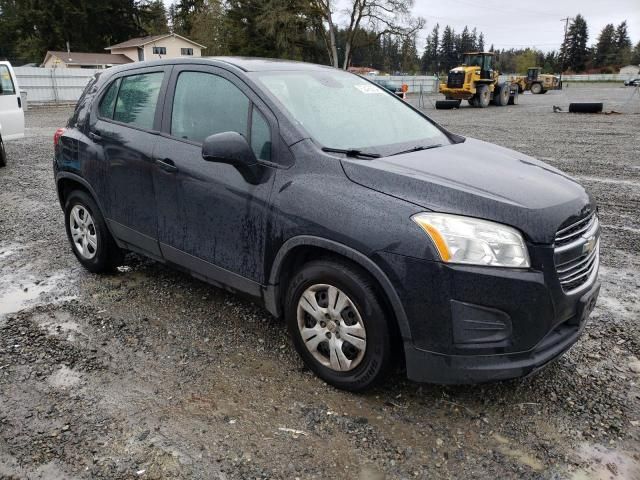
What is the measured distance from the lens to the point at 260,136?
3186mm

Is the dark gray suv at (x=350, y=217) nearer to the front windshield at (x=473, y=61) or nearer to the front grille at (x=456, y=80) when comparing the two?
the front grille at (x=456, y=80)

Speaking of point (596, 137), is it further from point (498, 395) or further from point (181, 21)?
point (181, 21)

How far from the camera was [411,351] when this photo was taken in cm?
262

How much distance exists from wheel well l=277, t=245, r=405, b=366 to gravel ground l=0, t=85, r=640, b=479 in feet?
1.31

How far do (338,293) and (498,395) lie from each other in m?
1.07

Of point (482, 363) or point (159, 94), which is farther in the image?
point (159, 94)

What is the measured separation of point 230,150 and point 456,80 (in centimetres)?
2708

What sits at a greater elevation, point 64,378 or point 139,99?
point 139,99

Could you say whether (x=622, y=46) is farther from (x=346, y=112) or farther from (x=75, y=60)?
(x=346, y=112)

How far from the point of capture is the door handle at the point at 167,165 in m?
3.58

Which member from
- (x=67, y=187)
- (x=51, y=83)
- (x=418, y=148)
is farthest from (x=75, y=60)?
(x=418, y=148)

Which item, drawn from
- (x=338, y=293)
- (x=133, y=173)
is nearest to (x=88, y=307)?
(x=133, y=173)

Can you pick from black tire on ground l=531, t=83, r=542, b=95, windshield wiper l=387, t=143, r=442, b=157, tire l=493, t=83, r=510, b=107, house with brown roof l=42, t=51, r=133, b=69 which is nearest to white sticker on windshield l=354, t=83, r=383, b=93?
windshield wiper l=387, t=143, r=442, b=157

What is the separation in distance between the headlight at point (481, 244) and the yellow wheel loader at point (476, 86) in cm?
2623
